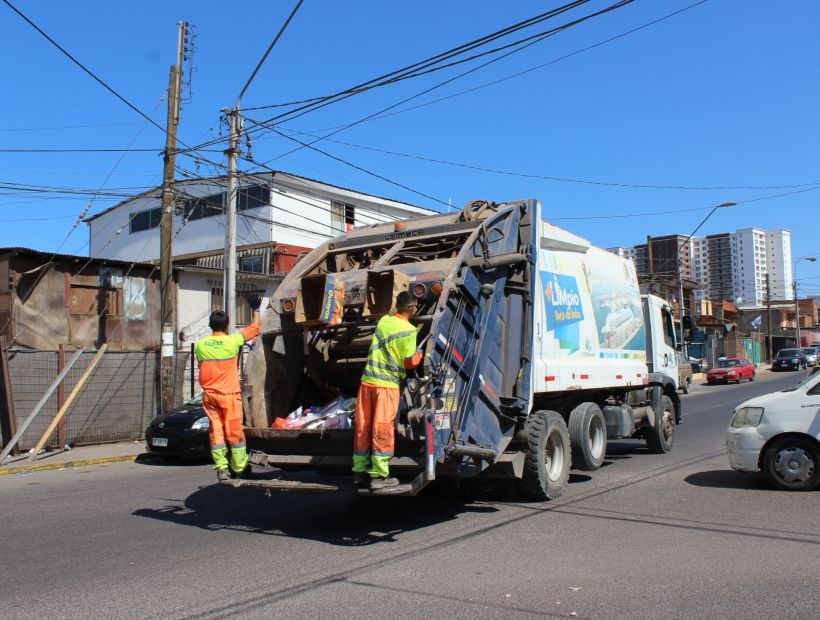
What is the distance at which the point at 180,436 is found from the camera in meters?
12.2

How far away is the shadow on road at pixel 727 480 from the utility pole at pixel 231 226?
32.1 ft

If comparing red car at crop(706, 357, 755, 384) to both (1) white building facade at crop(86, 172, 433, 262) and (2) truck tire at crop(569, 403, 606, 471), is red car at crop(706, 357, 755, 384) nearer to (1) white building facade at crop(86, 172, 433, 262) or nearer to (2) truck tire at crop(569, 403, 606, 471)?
(1) white building facade at crop(86, 172, 433, 262)

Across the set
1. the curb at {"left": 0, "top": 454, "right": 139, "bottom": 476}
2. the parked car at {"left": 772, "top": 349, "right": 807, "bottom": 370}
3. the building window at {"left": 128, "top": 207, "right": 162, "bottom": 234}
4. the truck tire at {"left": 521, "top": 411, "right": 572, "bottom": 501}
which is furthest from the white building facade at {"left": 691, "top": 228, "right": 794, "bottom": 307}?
the truck tire at {"left": 521, "top": 411, "right": 572, "bottom": 501}

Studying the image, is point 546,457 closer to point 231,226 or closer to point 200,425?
point 200,425

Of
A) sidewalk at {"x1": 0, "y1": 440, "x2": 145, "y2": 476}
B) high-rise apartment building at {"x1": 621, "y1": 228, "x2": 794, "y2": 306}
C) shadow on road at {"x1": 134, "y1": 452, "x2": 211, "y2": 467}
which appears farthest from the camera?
high-rise apartment building at {"x1": 621, "y1": 228, "x2": 794, "y2": 306}

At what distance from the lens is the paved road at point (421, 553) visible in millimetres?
4648

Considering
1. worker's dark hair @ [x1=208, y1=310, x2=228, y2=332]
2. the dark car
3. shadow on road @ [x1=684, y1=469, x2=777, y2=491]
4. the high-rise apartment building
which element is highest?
the high-rise apartment building

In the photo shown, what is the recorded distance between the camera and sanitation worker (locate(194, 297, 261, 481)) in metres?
6.77

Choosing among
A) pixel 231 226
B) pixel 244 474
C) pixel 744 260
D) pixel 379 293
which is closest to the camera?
pixel 244 474

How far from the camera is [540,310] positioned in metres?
8.04

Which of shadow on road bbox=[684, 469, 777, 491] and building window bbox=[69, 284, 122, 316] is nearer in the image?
shadow on road bbox=[684, 469, 777, 491]

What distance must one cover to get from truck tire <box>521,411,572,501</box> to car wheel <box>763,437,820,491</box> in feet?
7.40

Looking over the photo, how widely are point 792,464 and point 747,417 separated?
26.3 inches

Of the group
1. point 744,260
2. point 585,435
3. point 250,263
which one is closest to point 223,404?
point 585,435
